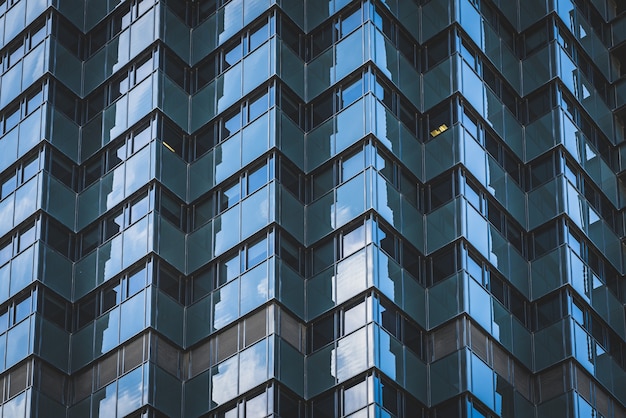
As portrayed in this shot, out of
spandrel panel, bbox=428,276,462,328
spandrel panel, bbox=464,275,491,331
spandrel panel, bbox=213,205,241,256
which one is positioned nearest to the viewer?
spandrel panel, bbox=428,276,462,328

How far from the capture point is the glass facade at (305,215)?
55250mm

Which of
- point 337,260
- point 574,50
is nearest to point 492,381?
point 337,260

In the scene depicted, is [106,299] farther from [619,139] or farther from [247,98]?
[619,139]

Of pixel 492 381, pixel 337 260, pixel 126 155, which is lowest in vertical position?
pixel 492 381

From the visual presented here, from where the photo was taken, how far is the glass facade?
5525cm

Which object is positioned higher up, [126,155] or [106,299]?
[126,155]

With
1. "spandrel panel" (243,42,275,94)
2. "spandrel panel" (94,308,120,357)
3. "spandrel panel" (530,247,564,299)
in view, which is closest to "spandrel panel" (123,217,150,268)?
"spandrel panel" (94,308,120,357)

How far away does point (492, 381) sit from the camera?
183ft

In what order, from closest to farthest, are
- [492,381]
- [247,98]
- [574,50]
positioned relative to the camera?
[492,381]
[247,98]
[574,50]

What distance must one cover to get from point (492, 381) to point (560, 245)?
7088 mm

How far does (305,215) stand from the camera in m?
58.0

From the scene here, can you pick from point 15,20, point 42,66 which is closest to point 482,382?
point 42,66

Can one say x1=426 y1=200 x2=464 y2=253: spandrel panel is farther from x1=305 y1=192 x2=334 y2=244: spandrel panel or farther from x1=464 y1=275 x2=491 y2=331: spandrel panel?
x1=305 y1=192 x2=334 y2=244: spandrel panel

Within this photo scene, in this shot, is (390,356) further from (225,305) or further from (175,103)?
(175,103)
